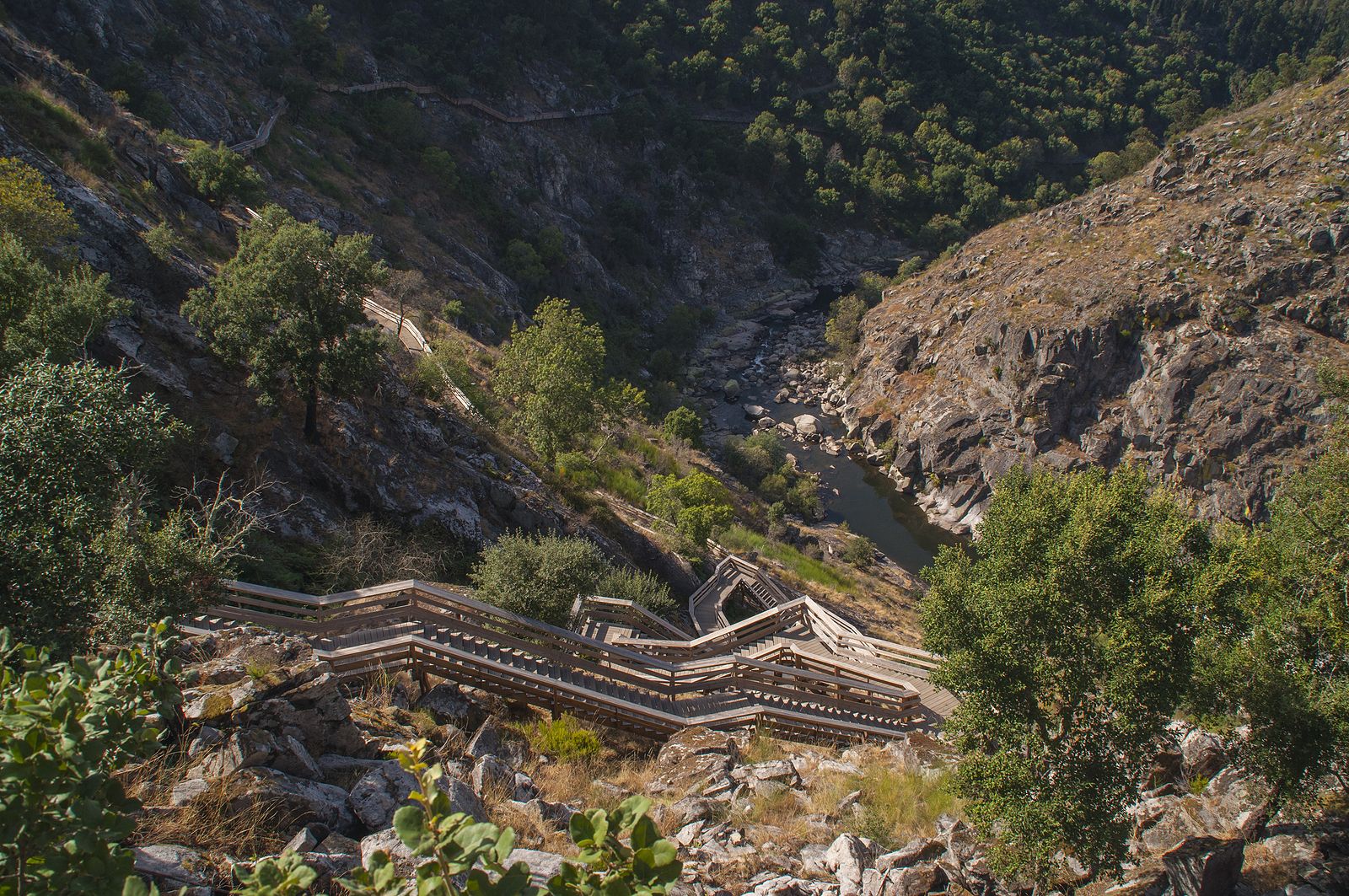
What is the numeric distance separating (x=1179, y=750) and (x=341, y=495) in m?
18.7

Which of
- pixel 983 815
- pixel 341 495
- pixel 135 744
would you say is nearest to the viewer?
pixel 135 744

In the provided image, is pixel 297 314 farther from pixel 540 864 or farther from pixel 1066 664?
pixel 1066 664

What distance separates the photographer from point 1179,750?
12.1 m

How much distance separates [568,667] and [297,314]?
37.9 ft

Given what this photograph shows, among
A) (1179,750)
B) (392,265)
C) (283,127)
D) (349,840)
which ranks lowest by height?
(349,840)

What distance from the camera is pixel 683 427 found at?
151 feet

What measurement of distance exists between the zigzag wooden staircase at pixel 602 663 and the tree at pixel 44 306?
20.8 feet

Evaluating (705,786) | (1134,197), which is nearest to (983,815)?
(705,786)

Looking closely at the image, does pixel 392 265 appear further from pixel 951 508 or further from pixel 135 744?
pixel 135 744

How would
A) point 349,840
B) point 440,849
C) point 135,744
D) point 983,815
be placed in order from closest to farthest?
point 440,849, point 135,744, point 349,840, point 983,815

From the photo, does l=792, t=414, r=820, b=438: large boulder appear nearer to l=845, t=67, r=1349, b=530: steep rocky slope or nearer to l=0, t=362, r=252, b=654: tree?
l=845, t=67, r=1349, b=530: steep rocky slope

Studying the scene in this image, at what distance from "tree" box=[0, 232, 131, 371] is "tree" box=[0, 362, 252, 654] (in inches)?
222

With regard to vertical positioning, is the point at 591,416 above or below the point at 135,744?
above

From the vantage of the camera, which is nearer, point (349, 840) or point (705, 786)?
point (349, 840)
